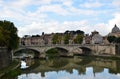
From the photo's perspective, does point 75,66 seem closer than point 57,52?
Yes

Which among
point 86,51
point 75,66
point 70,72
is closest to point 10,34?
point 70,72

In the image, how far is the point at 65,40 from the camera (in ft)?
272

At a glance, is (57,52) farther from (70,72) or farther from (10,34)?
(70,72)

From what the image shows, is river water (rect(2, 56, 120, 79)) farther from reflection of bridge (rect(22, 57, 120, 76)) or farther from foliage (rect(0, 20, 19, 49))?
foliage (rect(0, 20, 19, 49))

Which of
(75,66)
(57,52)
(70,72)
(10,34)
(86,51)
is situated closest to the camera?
(70,72)

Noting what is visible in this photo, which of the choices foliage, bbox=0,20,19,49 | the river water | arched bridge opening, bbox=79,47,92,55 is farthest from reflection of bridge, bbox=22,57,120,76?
arched bridge opening, bbox=79,47,92,55

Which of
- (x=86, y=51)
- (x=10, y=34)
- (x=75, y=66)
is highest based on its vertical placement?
(x=10, y=34)

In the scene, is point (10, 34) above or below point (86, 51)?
above

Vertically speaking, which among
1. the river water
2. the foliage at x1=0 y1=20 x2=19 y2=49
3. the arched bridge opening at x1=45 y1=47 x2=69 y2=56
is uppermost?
the foliage at x1=0 y1=20 x2=19 y2=49

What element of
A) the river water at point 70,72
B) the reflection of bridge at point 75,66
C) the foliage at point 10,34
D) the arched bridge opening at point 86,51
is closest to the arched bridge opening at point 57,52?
the arched bridge opening at point 86,51

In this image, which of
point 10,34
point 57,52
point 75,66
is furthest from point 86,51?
point 10,34

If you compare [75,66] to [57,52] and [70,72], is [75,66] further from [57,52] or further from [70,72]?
[57,52]

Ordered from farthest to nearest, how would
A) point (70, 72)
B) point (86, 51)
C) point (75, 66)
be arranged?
point (86, 51), point (75, 66), point (70, 72)

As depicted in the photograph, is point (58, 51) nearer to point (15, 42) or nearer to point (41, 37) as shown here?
point (15, 42)
